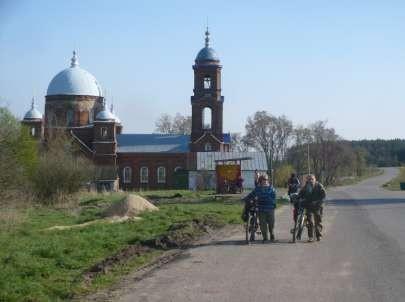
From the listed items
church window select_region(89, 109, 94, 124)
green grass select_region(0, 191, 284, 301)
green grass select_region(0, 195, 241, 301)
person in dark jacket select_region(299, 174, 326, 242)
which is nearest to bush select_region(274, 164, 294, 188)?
church window select_region(89, 109, 94, 124)

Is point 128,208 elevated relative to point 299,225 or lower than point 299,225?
elevated

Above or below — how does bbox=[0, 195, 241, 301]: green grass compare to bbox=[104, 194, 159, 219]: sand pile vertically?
below

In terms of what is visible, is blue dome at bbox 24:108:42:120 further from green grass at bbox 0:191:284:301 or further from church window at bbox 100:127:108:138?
green grass at bbox 0:191:284:301

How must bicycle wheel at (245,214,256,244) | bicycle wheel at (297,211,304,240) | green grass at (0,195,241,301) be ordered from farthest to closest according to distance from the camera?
bicycle wheel at (297,211,304,240)
bicycle wheel at (245,214,256,244)
green grass at (0,195,241,301)

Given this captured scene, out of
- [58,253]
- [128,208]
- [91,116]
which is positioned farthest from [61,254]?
[91,116]

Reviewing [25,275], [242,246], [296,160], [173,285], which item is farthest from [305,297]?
[296,160]

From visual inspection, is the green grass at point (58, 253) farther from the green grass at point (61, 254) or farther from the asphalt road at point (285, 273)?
the asphalt road at point (285, 273)

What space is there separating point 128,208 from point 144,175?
51893mm

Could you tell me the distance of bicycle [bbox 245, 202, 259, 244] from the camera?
1673 cm

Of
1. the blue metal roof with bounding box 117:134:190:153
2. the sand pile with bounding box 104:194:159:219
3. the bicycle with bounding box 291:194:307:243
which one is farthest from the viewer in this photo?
the blue metal roof with bounding box 117:134:190:153

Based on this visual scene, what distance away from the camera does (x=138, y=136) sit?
267ft

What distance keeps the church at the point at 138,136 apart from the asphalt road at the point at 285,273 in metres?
53.6

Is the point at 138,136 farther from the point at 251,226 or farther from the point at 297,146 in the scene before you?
the point at 251,226

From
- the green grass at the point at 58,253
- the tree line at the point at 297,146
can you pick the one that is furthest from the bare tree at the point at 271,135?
the green grass at the point at 58,253
